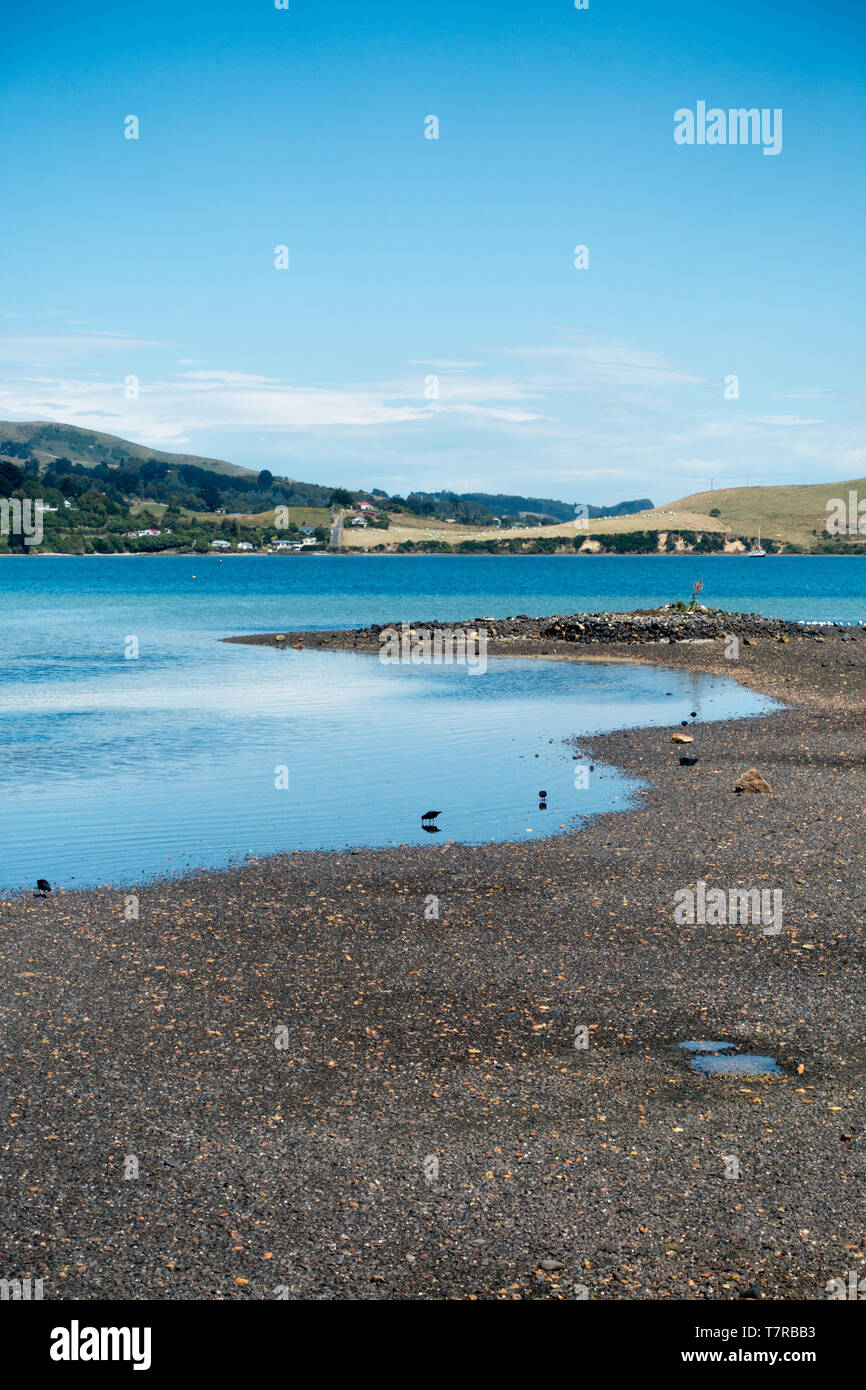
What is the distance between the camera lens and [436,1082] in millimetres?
9992

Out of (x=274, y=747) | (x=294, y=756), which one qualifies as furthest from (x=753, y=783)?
(x=274, y=747)

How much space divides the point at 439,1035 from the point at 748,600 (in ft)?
342

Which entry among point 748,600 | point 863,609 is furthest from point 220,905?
point 748,600

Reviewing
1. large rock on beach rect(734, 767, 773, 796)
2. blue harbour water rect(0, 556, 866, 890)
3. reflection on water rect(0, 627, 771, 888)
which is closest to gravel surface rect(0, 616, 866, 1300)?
reflection on water rect(0, 627, 771, 888)

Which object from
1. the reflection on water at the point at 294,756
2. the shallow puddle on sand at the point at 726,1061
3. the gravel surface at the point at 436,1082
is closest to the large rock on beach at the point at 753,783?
the reflection on water at the point at 294,756

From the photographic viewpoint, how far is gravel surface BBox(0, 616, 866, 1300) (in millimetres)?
7465

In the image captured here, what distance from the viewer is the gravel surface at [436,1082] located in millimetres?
7465

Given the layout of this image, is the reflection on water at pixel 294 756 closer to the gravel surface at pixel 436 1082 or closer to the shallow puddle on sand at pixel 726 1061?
the gravel surface at pixel 436 1082

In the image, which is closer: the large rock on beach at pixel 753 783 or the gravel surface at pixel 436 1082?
the gravel surface at pixel 436 1082

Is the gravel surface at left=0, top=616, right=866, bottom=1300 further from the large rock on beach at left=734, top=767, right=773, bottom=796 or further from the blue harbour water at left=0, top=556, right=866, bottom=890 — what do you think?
the large rock on beach at left=734, top=767, right=773, bottom=796

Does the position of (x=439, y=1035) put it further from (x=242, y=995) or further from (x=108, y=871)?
(x=108, y=871)

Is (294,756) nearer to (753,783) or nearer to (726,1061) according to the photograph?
(753,783)

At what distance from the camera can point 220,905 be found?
15.1 m

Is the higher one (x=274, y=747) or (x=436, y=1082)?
(x=274, y=747)
